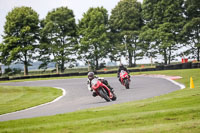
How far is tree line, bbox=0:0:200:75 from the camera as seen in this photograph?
6044 cm

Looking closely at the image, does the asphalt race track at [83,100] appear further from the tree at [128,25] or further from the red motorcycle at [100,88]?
the tree at [128,25]

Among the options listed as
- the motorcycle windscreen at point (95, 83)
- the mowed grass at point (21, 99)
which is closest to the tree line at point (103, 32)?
the mowed grass at point (21, 99)

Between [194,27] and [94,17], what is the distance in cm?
1668

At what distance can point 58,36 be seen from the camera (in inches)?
2616

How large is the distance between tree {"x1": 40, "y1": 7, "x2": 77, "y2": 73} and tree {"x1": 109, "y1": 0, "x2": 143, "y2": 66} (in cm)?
785

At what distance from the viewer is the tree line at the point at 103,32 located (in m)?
60.4

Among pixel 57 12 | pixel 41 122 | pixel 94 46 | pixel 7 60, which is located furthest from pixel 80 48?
pixel 41 122

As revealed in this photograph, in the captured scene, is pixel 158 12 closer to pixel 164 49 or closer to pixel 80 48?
pixel 164 49

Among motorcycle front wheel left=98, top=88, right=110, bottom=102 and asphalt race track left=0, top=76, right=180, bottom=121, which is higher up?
motorcycle front wheel left=98, top=88, right=110, bottom=102

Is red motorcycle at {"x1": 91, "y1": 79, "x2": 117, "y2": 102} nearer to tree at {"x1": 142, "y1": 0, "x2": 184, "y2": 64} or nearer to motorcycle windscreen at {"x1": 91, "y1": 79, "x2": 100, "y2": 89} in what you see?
motorcycle windscreen at {"x1": 91, "y1": 79, "x2": 100, "y2": 89}

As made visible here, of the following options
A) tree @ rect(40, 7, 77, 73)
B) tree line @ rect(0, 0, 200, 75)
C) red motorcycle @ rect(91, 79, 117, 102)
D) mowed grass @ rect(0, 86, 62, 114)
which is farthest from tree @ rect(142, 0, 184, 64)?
red motorcycle @ rect(91, 79, 117, 102)

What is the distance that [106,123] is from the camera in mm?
7562

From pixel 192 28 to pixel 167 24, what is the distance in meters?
3.95

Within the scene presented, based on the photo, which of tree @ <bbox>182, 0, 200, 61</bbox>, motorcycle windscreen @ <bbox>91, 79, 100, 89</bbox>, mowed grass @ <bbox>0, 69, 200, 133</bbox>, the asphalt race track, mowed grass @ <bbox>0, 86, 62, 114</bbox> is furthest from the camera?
tree @ <bbox>182, 0, 200, 61</bbox>
